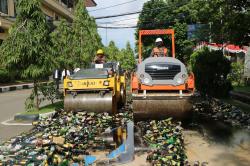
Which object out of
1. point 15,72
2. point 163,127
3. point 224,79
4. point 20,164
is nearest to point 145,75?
point 163,127

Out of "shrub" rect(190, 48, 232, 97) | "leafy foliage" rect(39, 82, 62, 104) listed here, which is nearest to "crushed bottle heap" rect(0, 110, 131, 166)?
"leafy foliage" rect(39, 82, 62, 104)

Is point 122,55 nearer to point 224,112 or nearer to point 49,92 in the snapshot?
point 49,92

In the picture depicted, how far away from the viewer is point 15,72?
47.9 feet

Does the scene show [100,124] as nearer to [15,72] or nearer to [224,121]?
[224,121]

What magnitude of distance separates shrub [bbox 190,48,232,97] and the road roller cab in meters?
8.16

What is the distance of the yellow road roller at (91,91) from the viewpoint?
11500mm

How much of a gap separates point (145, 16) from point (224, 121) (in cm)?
4506

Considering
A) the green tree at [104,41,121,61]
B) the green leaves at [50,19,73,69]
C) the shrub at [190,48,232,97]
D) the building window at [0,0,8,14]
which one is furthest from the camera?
the green tree at [104,41,121,61]

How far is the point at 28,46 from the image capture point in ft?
46.0


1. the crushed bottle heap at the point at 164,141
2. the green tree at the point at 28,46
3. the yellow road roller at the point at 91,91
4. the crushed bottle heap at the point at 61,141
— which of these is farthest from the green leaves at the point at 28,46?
the crushed bottle heap at the point at 164,141

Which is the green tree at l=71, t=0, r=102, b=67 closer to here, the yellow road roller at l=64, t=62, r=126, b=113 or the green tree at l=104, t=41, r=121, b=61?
the yellow road roller at l=64, t=62, r=126, b=113

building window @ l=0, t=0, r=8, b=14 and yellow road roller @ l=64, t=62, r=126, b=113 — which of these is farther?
building window @ l=0, t=0, r=8, b=14

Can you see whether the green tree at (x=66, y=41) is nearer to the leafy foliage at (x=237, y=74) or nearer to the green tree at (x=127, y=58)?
the leafy foliage at (x=237, y=74)

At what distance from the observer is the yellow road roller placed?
37.7 ft
